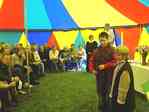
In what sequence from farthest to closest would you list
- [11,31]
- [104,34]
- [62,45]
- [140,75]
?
[62,45] < [11,31] < [140,75] < [104,34]

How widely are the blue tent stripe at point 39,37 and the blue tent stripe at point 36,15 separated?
1.41 meters

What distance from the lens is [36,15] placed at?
15547mm

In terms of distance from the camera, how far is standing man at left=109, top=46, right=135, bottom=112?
581 centimetres

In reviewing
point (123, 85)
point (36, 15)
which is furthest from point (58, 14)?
point (123, 85)

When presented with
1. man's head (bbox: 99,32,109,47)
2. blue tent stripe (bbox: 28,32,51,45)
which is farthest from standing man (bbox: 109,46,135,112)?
blue tent stripe (bbox: 28,32,51,45)

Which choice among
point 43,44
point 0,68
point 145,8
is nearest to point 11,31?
point 43,44

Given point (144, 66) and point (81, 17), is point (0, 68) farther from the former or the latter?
point (81, 17)

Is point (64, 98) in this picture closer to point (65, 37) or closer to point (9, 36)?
point (9, 36)

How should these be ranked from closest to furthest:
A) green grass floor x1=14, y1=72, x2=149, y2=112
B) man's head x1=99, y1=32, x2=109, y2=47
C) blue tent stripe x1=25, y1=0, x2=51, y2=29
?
man's head x1=99, y1=32, x2=109, y2=47
green grass floor x1=14, y1=72, x2=149, y2=112
blue tent stripe x1=25, y1=0, x2=51, y2=29

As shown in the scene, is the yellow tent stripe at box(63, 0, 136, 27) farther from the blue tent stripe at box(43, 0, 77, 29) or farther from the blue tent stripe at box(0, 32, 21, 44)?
the blue tent stripe at box(0, 32, 21, 44)

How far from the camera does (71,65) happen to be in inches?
709

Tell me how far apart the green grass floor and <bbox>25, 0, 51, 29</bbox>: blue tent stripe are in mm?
2711

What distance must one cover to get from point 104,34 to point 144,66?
2.74 metres

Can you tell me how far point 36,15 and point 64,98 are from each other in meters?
5.88
